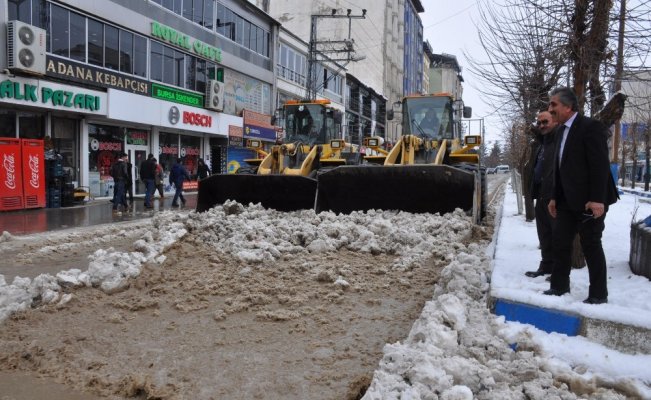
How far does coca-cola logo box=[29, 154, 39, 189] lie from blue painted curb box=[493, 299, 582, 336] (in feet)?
49.1

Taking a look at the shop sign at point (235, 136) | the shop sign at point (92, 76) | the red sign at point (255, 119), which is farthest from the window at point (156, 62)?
the red sign at point (255, 119)

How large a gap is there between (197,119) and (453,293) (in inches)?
842

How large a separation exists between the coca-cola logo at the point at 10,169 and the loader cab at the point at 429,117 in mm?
11072

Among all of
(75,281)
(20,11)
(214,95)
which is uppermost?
(20,11)

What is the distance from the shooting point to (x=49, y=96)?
54.0 feet

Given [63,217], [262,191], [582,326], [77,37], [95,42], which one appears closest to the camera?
[582,326]

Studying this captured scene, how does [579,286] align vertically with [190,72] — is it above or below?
below

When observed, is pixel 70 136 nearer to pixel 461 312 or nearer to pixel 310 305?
pixel 310 305

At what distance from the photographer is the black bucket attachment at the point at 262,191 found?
11242mm

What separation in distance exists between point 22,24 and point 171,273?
1268 cm

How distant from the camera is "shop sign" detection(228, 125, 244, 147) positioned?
2740 centimetres

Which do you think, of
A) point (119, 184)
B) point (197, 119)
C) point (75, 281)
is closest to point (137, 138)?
point (197, 119)

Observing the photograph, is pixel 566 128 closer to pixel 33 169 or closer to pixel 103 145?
pixel 33 169

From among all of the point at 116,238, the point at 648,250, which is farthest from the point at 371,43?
the point at 648,250
